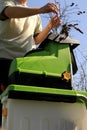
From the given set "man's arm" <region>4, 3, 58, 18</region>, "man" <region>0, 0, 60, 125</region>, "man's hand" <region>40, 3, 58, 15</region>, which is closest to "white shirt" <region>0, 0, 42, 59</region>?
"man" <region>0, 0, 60, 125</region>

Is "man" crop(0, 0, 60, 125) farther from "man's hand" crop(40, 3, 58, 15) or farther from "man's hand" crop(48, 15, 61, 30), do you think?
"man's hand" crop(40, 3, 58, 15)

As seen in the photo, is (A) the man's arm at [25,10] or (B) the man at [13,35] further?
(B) the man at [13,35]

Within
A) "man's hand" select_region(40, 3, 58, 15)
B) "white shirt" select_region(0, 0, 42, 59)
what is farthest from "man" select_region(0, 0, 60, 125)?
"man's hand" select_region(40, 3, 58, 15)

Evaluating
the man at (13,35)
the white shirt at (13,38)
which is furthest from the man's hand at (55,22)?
the white shirt at (13,38)

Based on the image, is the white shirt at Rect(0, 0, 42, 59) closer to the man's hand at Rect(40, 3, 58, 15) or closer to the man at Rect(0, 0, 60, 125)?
the man at Rect(0, 0, 60, 125)

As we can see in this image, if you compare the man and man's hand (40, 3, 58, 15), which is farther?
the man

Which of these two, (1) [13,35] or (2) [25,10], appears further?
(1) [13,35]

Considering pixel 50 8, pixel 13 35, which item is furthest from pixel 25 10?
pixel 13 35

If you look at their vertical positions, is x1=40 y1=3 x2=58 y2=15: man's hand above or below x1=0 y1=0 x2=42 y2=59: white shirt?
above

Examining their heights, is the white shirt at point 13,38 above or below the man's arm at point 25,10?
below

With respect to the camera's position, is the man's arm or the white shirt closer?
the man's arm

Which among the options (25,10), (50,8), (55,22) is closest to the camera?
(50,8)

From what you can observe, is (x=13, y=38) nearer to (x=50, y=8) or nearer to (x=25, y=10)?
(x=25, y=10)

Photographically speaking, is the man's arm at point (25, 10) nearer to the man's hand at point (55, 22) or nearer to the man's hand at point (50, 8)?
the man's hand at point (50, 8)
